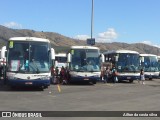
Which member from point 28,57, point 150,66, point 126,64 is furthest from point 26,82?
point 150,66

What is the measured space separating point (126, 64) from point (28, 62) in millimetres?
14606

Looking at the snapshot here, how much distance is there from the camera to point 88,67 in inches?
1215

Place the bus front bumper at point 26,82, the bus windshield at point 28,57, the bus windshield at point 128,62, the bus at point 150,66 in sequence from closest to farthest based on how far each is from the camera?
the bus front bumper at point 26,82 < the bus windshield at point 28,57 < the bus windshield at point 128,62 < the bus at point 150,66

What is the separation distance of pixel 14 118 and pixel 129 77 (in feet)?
81.9

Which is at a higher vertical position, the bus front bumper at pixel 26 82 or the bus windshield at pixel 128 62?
the bus windshield at pixel 128 62

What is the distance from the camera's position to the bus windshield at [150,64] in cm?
4488

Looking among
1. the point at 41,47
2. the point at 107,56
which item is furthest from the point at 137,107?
the point at 107,56

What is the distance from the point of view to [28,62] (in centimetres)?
2391

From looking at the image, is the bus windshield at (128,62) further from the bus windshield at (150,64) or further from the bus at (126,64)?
the bus windshield at (150,64)

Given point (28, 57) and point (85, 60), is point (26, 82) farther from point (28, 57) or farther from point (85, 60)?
point (85, 60)

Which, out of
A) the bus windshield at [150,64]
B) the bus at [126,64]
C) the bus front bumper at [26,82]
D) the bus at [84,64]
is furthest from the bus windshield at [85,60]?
the bus windshield at [150,64]

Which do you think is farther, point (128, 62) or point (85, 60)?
point (128, 62)

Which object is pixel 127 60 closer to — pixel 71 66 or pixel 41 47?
pixel 71 66

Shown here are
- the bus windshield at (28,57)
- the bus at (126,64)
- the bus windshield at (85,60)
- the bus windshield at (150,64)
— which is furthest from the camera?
the bus windshield at (150,64)
